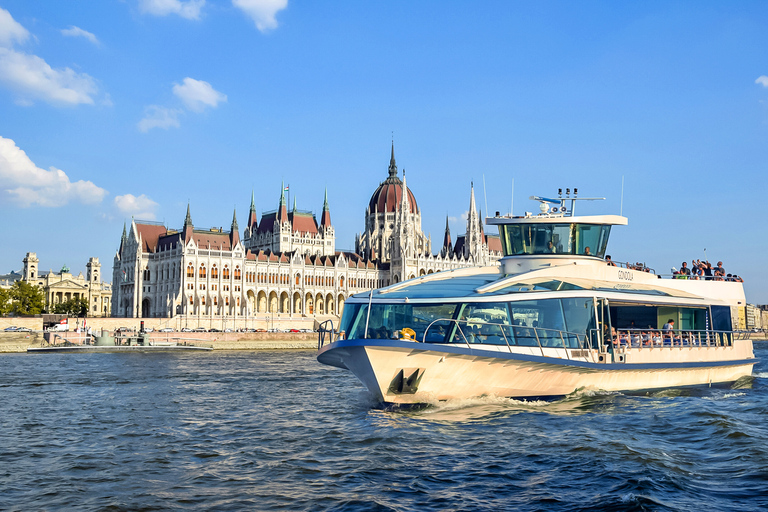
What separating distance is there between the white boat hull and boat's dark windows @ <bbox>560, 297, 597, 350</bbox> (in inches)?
30.7

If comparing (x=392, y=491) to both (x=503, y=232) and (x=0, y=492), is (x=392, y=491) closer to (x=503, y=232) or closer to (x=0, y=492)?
(x=0, y=492)

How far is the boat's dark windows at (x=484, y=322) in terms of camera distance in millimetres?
20859

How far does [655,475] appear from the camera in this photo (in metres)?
13.9

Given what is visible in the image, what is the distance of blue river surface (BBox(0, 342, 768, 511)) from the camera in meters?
12.6

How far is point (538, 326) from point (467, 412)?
12.7 feet

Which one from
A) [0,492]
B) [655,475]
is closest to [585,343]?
[655,475]

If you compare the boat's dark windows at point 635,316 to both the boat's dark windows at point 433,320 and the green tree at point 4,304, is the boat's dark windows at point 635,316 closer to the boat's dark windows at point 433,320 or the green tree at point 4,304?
the boat's dark windows at point 433,320

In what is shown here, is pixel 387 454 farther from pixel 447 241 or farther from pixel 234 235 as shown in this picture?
pixel 447 241

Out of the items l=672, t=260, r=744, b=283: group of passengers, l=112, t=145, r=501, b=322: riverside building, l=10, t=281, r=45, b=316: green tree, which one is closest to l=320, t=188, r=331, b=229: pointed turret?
l=112, t=145, r=501, b=322: riverside building

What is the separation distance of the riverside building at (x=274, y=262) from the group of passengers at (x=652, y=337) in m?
82.3

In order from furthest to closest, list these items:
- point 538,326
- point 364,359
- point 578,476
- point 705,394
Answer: point 705,394
point 538,326
point 364,359
point 578,476

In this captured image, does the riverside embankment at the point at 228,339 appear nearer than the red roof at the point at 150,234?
Yes

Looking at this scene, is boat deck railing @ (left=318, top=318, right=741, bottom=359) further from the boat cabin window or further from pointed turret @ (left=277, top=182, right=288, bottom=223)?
pointed turret @ (left=277, top=182, right=288, bottom=223)

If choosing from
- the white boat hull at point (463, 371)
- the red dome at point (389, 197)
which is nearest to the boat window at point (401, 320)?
the white boat hull at point (463, 371)
